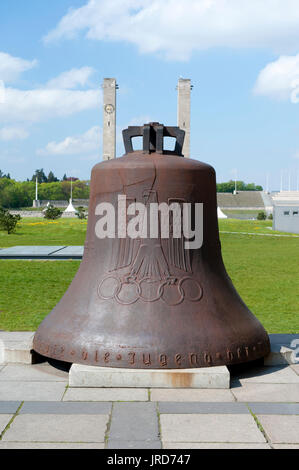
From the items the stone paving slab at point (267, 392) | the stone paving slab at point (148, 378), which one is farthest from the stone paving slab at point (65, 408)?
the stone paving slab at point (267, 392)

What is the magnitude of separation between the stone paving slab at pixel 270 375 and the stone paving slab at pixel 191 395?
0.33 metres

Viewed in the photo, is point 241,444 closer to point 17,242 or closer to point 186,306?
point 186,306

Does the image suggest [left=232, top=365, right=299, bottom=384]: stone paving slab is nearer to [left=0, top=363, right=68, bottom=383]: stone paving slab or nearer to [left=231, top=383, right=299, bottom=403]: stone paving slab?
[left=231, top=383, right=299, bottom=403]: stone paving slab

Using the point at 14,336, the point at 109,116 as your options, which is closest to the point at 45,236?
the point at 14,336

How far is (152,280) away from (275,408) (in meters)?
1.21

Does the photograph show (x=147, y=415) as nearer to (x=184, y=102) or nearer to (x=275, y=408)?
(x=275, y=408)

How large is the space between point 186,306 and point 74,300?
0.84 metres

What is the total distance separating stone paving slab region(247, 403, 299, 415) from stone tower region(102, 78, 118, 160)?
179ft

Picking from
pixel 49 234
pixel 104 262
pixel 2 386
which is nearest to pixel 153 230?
pixel 104 262

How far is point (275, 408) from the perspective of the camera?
330 centimetres

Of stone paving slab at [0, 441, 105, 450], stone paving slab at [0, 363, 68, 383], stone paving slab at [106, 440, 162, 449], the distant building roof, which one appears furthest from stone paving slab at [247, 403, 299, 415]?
the distant building roof

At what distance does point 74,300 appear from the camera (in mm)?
4152

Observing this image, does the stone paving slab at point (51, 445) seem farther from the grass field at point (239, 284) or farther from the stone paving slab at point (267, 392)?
the grass field at point (239, 284)
